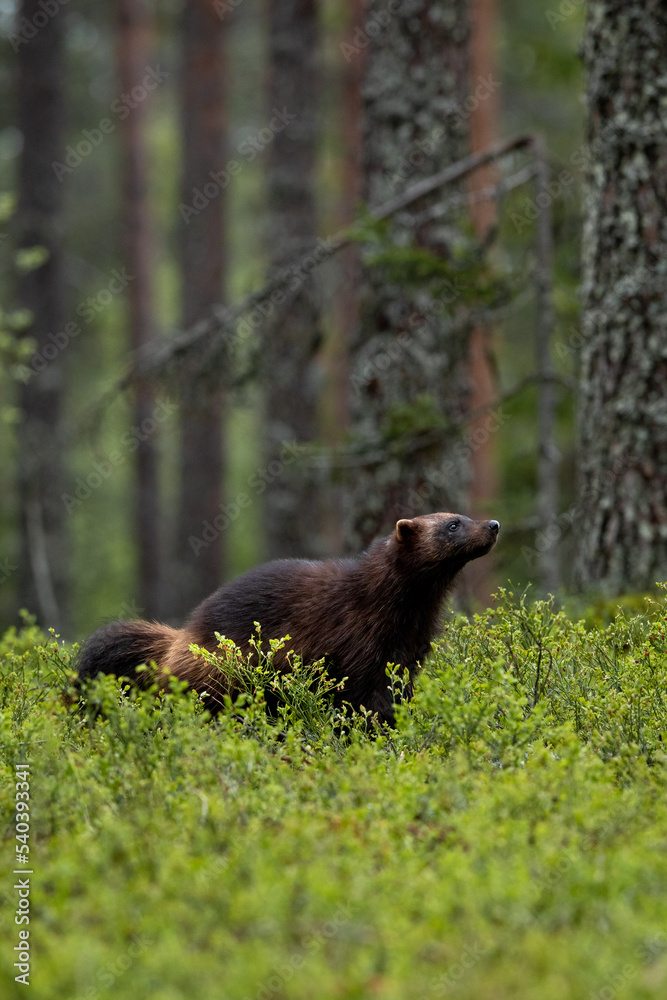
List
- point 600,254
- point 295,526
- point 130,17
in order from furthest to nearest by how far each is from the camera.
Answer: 1. point 130,17
2. point 295,526
3. point 600,254

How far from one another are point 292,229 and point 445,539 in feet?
30.6

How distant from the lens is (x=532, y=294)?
27.6ft

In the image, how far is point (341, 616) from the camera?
580 cm

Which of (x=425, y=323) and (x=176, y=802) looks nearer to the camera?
(x=176, y=802)

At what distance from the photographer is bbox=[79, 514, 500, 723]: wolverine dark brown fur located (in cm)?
566

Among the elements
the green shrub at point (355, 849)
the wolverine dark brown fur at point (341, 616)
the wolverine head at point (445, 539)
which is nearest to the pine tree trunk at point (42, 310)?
the wolverine dark brown fur at point (341, 616)

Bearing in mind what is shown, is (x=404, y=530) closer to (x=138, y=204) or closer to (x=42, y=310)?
(x=42, y=310)

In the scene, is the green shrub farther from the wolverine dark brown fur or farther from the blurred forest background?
the blurred forest background

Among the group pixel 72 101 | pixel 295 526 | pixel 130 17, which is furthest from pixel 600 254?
pixel 72 101

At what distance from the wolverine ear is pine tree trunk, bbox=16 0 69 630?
948 centimetres

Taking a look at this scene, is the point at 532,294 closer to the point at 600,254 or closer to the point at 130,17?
the point at 600,254

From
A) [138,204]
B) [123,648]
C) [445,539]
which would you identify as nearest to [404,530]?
[445,539]

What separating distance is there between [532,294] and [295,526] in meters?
6.32

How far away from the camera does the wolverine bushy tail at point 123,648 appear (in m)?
5.89
